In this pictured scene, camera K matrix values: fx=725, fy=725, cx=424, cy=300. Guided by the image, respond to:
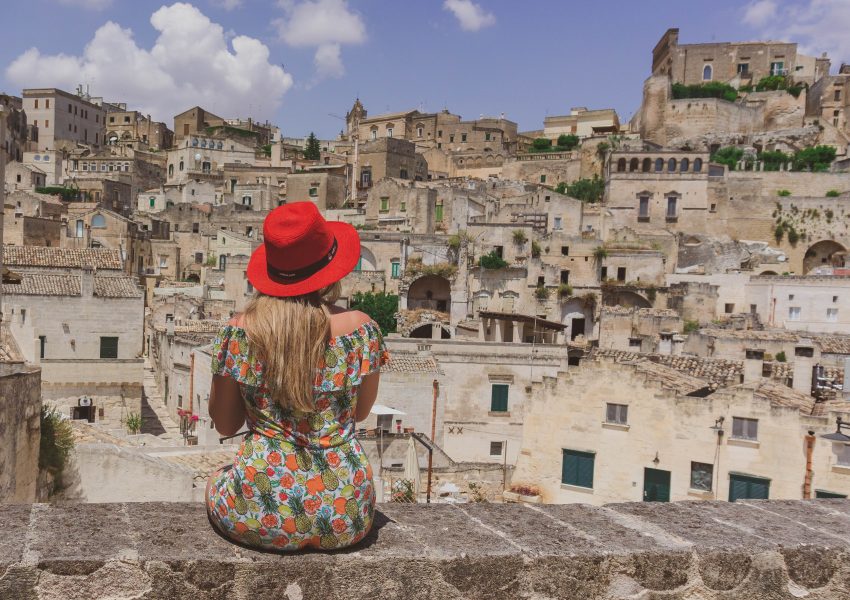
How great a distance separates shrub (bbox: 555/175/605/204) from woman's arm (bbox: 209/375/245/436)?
5260 cm

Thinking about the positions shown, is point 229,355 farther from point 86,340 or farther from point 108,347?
point 86,340

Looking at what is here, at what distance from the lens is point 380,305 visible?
124ft

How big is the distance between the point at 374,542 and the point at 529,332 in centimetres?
3113

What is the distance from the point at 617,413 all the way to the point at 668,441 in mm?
1278

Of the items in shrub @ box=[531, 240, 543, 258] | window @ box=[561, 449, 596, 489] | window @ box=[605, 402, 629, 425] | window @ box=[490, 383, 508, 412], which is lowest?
window @ box=[561, 449, 596, 489]

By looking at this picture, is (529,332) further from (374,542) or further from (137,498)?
(374,542)

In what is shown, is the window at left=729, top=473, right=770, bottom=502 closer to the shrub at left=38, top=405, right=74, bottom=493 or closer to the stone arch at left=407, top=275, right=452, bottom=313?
the shrub at left=38, top=405, right=74, bottom=493

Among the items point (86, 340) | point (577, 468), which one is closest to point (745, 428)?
point (577, 468)

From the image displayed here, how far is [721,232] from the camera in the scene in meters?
50.4

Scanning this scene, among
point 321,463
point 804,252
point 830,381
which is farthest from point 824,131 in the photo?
point 321,463

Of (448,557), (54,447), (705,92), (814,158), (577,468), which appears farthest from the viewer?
(705,92)

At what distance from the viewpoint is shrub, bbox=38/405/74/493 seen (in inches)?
350

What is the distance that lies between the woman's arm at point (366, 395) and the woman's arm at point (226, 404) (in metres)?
0.47

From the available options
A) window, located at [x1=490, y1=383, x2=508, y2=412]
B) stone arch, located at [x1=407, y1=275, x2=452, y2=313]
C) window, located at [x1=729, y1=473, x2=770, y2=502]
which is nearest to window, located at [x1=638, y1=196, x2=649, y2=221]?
stone arch, located at [x1=407, y1=275, x2=452, y2=313]
